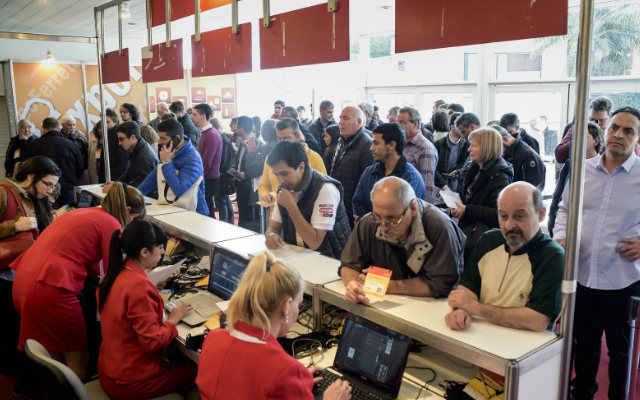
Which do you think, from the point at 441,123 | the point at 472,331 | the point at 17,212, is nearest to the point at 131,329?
the point at 472,331

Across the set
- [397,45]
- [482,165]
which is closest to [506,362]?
[397,45]

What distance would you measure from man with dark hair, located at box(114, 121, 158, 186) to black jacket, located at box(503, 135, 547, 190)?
10.5ft

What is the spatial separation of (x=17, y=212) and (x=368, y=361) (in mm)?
2624

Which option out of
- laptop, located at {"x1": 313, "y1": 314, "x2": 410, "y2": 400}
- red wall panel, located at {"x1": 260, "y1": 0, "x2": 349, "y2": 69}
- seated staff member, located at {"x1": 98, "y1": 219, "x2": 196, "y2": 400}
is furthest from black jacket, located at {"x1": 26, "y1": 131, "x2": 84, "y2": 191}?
laptop, located at {"x1": 313, "y1": 314, "x2": 410, "y2": 400}

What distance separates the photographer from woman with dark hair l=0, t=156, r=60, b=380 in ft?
10.9

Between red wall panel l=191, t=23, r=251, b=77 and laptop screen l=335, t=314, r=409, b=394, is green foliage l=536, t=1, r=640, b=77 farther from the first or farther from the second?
laptop screen l=335, t=314, r=409, b=394

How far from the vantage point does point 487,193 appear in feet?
10.6

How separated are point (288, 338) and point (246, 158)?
3.85 metres

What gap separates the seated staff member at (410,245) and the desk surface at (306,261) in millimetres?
175

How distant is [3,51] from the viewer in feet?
31.5

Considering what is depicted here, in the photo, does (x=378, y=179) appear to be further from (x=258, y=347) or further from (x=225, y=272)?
(x=258, y=347)

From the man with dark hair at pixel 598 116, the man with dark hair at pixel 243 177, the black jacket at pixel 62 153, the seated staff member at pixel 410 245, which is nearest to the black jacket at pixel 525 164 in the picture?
the man with dark hair at pixel 598 116

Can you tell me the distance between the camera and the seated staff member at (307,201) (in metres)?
2.84

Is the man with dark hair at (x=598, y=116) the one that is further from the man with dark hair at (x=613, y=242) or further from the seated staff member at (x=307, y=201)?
the seated staff member at (x=307, y=201)
